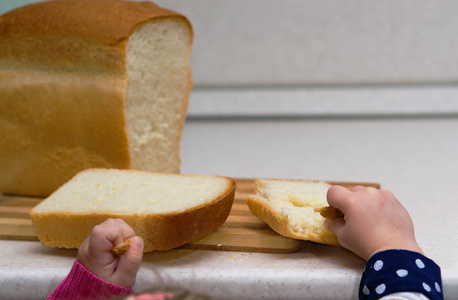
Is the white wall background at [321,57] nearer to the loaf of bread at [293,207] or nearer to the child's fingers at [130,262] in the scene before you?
the loaf of bread at [293,207]

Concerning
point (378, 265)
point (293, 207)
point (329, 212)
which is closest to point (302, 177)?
point (293, 207)

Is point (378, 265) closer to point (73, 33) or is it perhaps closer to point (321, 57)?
point (73, 33)

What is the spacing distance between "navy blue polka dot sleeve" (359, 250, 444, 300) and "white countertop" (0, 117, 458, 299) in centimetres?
7

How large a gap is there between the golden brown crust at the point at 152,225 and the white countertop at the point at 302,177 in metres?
0.03

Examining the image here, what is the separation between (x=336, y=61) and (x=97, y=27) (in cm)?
120

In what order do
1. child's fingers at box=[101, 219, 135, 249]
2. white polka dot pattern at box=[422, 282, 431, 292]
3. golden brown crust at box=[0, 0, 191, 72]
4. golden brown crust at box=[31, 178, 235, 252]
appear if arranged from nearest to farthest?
white polka dot pattern at box=[422, 282, 431, 292]
child's fingers at box=[101, 219, 135, 249]
golden brown crust at box=[31, 178, 235, 252]
golden brown crust at box=[0, 0, 191, 72]

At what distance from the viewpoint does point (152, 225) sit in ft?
3.20

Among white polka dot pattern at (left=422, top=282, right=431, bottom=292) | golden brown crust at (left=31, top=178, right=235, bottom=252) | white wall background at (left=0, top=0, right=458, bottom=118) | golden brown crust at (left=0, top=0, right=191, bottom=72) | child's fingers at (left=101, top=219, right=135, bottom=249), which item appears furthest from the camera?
white wall background at (left=0, top=0, right=458, bottom=118)

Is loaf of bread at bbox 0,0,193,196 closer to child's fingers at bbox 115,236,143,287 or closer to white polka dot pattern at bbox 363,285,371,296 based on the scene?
child's fingers at bbox 115,236,143,287

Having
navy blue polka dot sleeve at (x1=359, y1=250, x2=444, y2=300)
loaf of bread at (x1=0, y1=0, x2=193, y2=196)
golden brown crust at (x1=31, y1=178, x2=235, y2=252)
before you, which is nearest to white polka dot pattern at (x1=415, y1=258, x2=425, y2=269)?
navy blue polka dot sleeve at (x1=359, y1=250, x2=444, y2=300)

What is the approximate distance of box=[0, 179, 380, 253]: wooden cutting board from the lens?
102 centimetres

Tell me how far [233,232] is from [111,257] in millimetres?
286

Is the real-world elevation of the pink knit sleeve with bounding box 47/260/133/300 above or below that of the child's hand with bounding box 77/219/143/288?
below

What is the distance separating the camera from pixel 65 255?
1.04m
